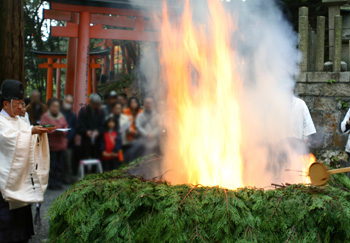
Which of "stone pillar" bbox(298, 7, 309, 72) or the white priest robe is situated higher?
"stone pillar" bbox(298, 7, 309, 72)

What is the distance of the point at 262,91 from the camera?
20.5 ft

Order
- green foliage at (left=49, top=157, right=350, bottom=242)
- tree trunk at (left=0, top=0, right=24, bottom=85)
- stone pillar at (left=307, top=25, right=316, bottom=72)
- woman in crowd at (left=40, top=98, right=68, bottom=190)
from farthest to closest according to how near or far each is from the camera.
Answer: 1. stone pillar at (left=307, top=25, right=316, bottom=72)
2. woman in crowd at (left=40, top=98, right=68, bottom=190)
3. tree trunk at (left=0, top=0, right=24, bottom=85)
4. green foliage at (left=49, top=157, right=350, bottom=242)

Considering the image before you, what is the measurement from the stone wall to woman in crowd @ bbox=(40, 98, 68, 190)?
5.48 meters

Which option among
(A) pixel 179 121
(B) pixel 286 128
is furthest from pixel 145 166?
(B) pixel 286 128

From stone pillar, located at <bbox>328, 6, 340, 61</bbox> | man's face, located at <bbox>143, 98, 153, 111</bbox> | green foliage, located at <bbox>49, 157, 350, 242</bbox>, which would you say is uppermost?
stone pillar, located at <bbox>328, 6, 340, 61</bbox>

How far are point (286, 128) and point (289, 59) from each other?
81.5 inches

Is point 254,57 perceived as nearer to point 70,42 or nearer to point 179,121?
point 179,121

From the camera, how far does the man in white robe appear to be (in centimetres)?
396

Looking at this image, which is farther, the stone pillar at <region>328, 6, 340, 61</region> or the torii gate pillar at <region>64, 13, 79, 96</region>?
the torii gate pillar at <region>64, 13, 79, 96</region>

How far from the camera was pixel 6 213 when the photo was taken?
4.04m

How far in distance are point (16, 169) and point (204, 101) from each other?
8.31 ft

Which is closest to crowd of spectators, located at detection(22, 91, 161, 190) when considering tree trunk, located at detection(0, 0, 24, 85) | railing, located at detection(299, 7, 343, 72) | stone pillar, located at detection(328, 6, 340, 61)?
tree trunk, located at detection(0, 0, 24, 85)

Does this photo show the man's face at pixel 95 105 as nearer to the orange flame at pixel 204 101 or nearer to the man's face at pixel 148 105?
the man's face at pixel 148 105

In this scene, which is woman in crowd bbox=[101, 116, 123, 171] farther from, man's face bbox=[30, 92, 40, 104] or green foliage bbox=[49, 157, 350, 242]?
green foliage bbox=[49, 157, 350, 242]
